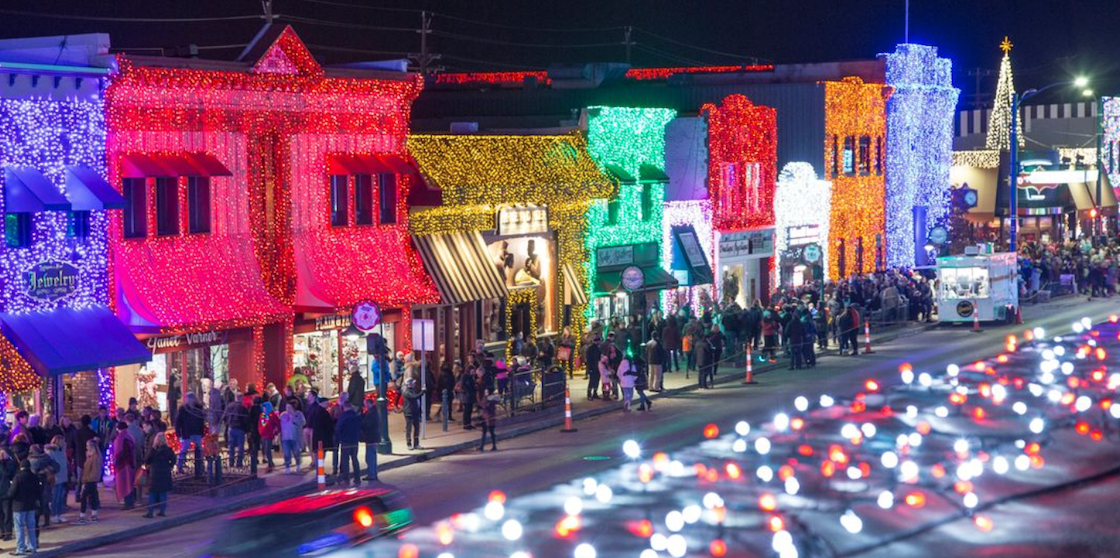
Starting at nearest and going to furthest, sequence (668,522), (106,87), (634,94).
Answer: (668,522) → (106,87) → (634,94)

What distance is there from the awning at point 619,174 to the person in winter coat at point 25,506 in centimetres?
2562

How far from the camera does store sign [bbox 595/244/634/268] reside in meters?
47.2

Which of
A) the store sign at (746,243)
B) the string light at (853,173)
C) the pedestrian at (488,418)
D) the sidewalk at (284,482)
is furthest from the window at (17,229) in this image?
the string light at (853,173)

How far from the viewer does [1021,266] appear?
6469 centimetres

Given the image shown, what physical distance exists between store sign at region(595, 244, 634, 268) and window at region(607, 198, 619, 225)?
75cm

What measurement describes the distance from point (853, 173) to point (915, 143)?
6934 millimetres

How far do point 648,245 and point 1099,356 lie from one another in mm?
13423

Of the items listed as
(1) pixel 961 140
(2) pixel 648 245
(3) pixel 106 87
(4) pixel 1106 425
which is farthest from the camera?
(1) pixel 961 140

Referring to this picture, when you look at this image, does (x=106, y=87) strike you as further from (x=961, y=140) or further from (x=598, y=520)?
(x=961, y=140)

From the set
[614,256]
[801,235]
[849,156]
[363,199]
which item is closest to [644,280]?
[614,256]

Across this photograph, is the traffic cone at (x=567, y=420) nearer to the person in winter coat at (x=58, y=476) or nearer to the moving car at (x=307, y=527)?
the person in winter coat at (x=58, y=476)

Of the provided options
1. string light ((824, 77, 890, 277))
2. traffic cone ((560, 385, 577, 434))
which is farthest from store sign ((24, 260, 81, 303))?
string light ((824, 77, 890, 277))

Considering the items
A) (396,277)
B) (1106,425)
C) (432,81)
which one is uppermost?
(432,81)

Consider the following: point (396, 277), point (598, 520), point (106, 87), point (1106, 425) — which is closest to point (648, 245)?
point (396, 277)
